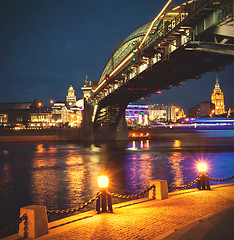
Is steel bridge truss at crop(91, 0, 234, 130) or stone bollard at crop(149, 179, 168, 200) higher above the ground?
steel bridge truss at crop(91, 0, 234, 130)

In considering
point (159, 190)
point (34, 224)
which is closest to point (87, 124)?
point (159, 190)

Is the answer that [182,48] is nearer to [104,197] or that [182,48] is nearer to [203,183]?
[203,183]

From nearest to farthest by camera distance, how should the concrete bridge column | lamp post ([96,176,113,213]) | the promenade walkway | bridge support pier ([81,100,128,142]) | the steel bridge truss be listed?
the promenade walkway < lamp post ([96,176,113,213]) < the steel bridge truss < the concrete bridge column < bridge support pier ([81,100,128,142])

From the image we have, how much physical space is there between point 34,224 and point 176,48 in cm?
1598

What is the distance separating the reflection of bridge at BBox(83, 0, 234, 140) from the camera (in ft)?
47.0

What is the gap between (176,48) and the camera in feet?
65.1

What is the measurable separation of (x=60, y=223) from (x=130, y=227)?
2.20 meters

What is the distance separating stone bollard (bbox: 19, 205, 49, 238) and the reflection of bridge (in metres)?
11.3

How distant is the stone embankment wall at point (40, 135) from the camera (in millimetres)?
86250

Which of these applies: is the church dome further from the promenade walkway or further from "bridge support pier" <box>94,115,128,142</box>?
"bridge support pier" <box>94,115,128,142</box>

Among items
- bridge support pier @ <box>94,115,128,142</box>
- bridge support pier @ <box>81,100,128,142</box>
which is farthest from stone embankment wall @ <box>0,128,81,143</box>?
bridge support pier @ <box>94,115,128,142</box>

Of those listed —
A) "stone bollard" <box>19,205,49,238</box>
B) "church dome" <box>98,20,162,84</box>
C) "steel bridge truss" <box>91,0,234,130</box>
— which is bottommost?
"stone bollard" <box>19,205,49,238</box>

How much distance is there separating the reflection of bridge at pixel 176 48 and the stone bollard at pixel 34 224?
11.3 metres

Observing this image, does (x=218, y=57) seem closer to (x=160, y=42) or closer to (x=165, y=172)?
(x=160, y=42)
